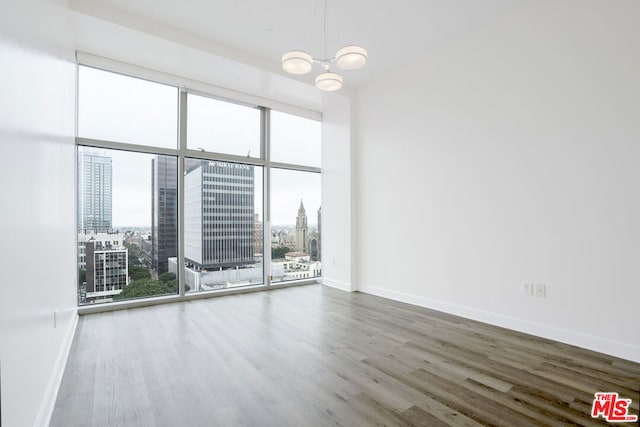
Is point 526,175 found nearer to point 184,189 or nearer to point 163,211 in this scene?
point 184,189

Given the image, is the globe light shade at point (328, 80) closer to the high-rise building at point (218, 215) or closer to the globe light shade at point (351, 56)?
the globe light shade at point (351, 56)

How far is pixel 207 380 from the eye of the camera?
2229 millimetres

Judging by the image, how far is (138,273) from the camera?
4.17 meters

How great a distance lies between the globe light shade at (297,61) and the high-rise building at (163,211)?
8.39 feet

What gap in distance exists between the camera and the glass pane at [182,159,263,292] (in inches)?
180

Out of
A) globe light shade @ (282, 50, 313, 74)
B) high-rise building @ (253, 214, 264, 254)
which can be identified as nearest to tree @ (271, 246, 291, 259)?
high-rise building @ (253, 214, 264, 254)

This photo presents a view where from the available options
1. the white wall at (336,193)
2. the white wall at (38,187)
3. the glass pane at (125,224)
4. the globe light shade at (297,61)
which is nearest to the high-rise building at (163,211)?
the glass pane at (125,224)

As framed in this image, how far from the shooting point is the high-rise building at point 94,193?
383 cm

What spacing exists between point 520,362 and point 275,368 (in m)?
1.94

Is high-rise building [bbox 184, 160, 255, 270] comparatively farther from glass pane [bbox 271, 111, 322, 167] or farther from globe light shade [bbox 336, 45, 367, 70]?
globe light shade [bbox 336, 45, 367, 70]

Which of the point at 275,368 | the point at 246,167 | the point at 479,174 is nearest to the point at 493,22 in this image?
the point at 479,174

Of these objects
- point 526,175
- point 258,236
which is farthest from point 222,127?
point 526,175

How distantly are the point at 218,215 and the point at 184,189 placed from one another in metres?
0.62

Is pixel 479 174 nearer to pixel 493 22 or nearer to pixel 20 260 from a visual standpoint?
pixel 493 22
